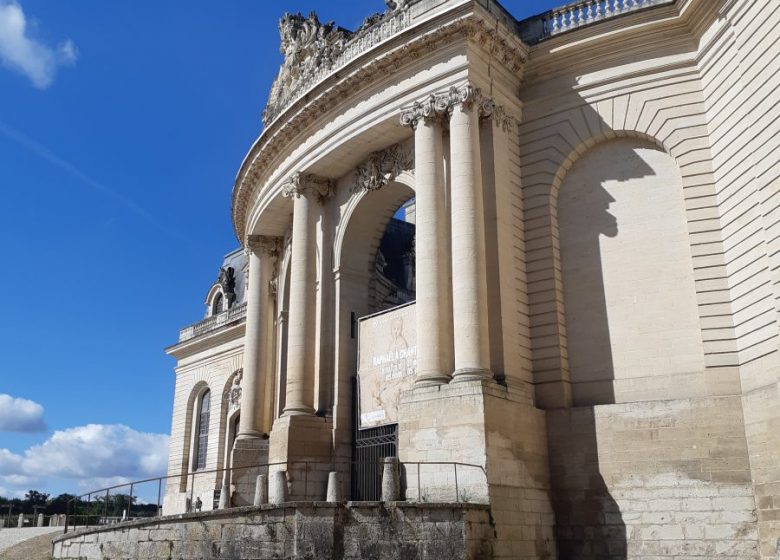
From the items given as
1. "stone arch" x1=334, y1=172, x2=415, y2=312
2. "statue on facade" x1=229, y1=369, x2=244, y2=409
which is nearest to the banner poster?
"stone arch" x1=334, y1=172, x2=415, y2=312

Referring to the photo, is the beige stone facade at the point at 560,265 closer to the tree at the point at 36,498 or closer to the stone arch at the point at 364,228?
the stone arch at the point at 364,228

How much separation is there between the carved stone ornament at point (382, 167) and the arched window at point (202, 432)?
2389cm

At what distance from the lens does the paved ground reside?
993 inches

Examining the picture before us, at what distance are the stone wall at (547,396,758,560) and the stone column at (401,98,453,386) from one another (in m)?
3.52

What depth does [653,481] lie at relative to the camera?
719 inches

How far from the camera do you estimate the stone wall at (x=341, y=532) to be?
600 inches

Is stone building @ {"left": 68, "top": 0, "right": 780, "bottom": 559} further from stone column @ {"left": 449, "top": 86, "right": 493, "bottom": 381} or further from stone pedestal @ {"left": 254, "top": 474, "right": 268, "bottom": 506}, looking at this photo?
stone pedestal @ {"left": 254, "top": 474, "right": 268, "bottom": 506}

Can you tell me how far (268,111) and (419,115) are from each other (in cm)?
1035

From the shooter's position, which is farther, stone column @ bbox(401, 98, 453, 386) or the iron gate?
the iron gate

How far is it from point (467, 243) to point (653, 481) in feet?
23.6

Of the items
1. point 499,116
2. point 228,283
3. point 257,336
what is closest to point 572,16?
point 499,116

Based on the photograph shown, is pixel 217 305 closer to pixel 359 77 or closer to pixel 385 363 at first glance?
pixel 385 363

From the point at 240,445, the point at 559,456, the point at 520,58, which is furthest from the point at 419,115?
the point at 240,445

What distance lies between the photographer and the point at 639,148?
21375 mm
